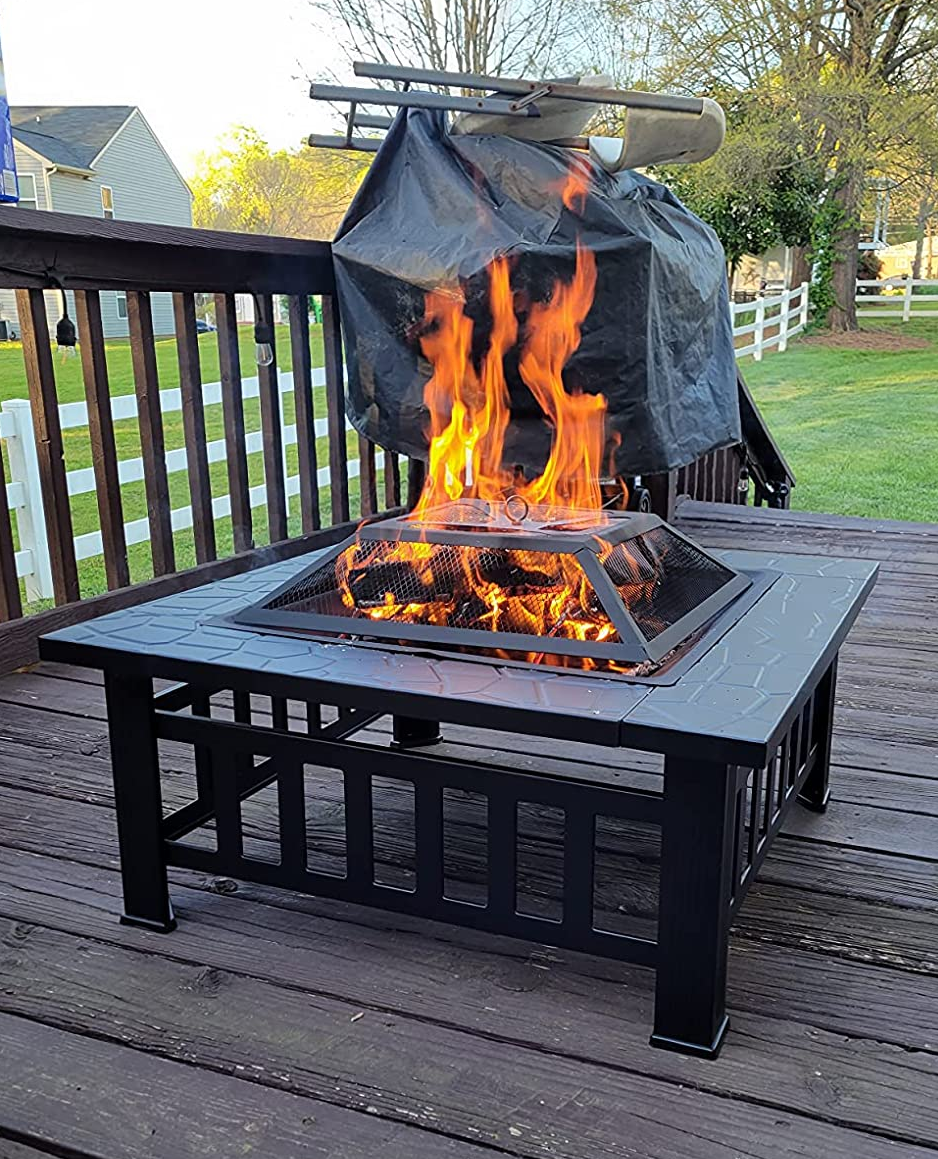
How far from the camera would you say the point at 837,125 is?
1118cm

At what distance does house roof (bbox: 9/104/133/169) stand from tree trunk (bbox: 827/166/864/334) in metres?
8.54

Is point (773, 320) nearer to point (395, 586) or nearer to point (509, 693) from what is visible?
point (395, 586)

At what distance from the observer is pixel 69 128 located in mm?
11898

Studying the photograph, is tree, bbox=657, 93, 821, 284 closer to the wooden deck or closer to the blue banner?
the blue banner

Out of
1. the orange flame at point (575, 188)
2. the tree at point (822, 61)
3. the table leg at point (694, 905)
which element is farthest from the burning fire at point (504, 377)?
the tree at point (822, 61)

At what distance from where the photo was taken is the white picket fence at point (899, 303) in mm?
15445

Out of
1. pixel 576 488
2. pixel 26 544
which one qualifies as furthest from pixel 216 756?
pixel 26 544

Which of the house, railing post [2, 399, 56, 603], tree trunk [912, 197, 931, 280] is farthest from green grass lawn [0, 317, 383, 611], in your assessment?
tree trunk [912, 197, 931, 280]

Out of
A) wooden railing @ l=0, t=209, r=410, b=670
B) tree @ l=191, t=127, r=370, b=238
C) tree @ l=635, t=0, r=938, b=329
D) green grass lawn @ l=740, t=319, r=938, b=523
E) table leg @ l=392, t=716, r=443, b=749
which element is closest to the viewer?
table leg @ l=392, t=716, r=443, b=749

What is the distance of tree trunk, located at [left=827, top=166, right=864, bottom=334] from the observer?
41.6 ft

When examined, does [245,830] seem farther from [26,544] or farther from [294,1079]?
[26,544]

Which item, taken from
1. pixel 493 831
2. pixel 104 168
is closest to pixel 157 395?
pixel 493 831

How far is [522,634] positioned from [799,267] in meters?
14.6

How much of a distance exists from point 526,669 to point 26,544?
3730 millimetres
